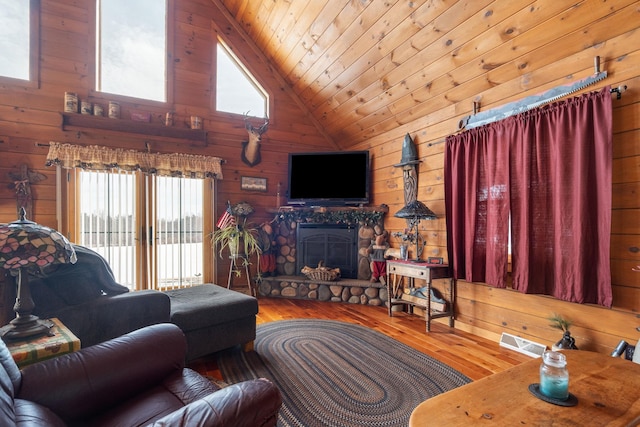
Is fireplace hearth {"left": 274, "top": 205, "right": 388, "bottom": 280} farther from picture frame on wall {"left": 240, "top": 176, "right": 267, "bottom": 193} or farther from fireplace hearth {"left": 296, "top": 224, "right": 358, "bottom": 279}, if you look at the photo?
picture frame on wall {"left": 240, "top": 176, "right": 267, "bottom": 193}

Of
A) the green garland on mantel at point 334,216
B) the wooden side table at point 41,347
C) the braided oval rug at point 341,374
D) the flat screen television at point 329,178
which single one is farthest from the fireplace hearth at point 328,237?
the wooden side table at point 41,347

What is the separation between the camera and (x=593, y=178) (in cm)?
237

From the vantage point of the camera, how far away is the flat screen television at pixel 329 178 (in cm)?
464

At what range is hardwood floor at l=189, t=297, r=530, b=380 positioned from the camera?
2.55 metres

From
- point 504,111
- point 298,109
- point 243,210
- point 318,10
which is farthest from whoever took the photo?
point 298,109

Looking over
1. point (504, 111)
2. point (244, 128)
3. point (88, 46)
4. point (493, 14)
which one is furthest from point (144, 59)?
point (504, 111)

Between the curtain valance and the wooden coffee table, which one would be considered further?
the curtain valance

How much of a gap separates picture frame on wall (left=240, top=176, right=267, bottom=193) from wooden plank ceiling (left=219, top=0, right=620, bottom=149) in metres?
1.41

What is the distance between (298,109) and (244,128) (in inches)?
37.8

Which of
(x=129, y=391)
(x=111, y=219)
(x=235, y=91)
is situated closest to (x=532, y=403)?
(x=129, y=391)

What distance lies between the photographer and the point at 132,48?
4246 millimetres

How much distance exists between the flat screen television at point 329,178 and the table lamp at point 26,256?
3.33 m

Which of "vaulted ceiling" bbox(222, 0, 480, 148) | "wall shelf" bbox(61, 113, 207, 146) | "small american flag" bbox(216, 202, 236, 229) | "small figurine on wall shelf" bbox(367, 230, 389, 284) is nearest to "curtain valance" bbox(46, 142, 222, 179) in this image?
"wall shelf" bbox(61, 113, 207, 146)

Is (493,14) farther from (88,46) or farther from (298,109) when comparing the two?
(88,46)
